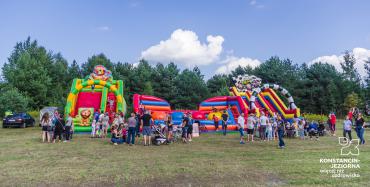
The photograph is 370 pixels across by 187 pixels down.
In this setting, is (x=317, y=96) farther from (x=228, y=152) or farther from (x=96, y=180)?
(x=96, y=180)

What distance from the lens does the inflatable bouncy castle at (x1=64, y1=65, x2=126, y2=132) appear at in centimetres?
1819

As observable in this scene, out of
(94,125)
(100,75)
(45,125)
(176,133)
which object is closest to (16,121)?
(100,75)

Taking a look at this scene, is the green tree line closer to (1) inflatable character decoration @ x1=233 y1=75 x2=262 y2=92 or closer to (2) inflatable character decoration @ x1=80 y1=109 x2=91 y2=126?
(1) inflatable character decoration @ x1=233 y1=75 x2=262 y2=92

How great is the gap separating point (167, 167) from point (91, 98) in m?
13.3

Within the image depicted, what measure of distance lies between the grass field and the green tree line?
3065cm

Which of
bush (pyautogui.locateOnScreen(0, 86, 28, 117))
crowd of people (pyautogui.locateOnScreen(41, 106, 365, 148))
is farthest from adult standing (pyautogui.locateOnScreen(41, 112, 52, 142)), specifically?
bush (pyautogui.locateOnScreen(0, 86, 28, 117))

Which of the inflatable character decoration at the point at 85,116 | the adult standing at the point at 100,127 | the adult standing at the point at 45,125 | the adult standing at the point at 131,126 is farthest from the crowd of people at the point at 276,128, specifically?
the inflatable character decoration at the point at 85,116

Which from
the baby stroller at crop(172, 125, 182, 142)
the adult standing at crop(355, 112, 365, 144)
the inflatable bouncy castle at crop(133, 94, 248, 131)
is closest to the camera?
the adult standing at crop(355, 112, 365, 144)

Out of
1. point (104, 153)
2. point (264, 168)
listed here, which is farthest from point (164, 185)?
point (104, 153)

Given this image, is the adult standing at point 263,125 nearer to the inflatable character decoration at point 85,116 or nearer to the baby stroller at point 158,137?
the baby stroller at point 158,137

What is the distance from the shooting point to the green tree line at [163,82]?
131 ft

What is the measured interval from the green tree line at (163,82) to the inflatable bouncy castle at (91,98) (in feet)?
67.6

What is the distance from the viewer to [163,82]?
45.5 m

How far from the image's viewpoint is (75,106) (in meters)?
19.2
